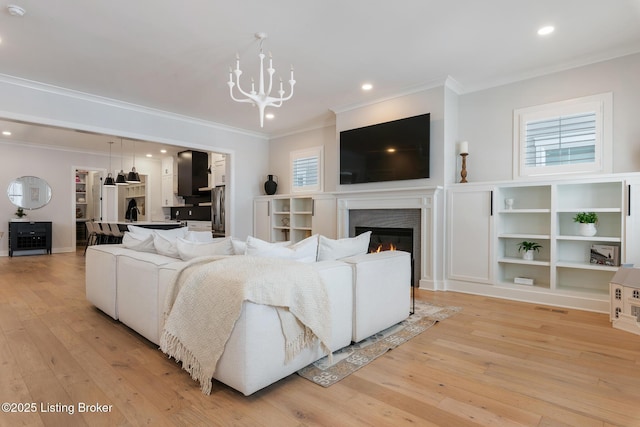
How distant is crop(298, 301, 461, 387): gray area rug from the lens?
79.7 inches

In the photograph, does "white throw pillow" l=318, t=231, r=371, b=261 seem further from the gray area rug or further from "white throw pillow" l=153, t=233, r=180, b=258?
"white throw pillow" l=153, t=233, r=180, b=258

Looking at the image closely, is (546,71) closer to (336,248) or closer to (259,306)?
(336,248)

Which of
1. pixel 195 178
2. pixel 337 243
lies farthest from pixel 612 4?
pixel 195 178

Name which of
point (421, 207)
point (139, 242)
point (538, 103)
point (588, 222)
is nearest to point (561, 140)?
point (538, 103)

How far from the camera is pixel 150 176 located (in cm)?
962

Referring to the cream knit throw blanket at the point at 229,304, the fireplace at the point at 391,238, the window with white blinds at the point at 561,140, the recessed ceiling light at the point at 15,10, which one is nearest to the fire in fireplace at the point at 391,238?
the fireplace at the point at 391,238

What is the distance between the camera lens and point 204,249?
243 cm

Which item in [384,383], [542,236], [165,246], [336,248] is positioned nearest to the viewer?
[384,383]

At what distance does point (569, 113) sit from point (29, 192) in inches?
413

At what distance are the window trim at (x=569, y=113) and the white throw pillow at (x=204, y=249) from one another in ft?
11.5

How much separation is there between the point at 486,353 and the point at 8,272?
6966 millimetres

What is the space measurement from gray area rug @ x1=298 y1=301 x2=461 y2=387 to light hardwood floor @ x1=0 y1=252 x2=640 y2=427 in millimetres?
70

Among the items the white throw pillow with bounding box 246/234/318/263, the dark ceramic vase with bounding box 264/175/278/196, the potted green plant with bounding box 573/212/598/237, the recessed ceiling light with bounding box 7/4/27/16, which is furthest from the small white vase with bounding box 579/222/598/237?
the recessed ceiling light with bounding box 7/4/27/16

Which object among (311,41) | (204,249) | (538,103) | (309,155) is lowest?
(204,249)
